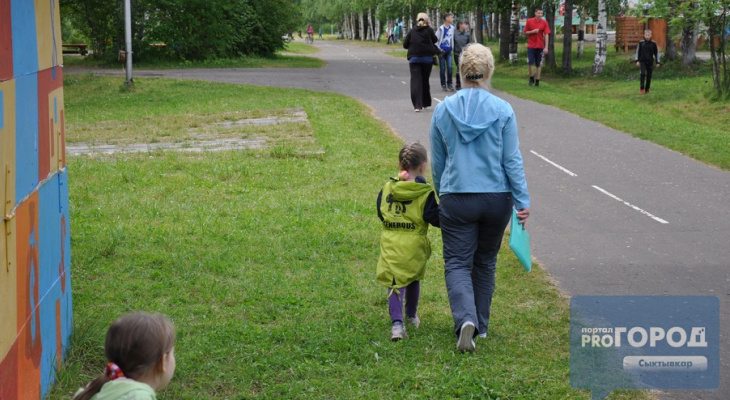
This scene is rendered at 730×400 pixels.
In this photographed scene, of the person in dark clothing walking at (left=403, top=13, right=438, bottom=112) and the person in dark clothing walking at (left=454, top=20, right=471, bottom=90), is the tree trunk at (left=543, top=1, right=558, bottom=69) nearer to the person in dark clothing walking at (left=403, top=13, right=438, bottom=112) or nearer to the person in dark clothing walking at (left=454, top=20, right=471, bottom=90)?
the person in dark clothing walking at (left=454, top=20, right=471, bottom=90)

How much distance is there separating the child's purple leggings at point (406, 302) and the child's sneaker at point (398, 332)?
33 mm

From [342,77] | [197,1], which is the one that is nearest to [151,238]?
[342,77]

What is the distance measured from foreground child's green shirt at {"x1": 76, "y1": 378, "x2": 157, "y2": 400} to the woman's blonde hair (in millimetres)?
3384

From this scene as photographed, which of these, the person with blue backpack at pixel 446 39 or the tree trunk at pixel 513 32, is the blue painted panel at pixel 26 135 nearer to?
the person with blue backpack at pixel 446 39

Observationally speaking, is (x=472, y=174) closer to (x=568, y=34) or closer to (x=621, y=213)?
(x=621, y=213)

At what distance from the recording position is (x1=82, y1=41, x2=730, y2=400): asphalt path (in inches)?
305

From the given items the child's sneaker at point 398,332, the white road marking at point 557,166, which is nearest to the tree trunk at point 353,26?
the white road marking at point 557,166

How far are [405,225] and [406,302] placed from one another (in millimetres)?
628

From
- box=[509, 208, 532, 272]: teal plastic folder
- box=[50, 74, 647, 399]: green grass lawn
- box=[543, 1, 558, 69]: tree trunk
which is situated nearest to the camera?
box=[50, 74, 647, 399]: green grass lawn

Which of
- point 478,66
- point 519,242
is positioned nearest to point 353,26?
point 478,66

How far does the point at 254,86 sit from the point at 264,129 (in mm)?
10169

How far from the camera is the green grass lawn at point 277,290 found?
17.7 feet

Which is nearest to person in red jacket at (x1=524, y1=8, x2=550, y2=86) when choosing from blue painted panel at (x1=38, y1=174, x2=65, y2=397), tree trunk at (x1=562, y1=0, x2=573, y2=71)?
tree trunk at (x1=562, y1=0, x2=573, y2=71)

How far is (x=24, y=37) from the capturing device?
4570 millimetres
